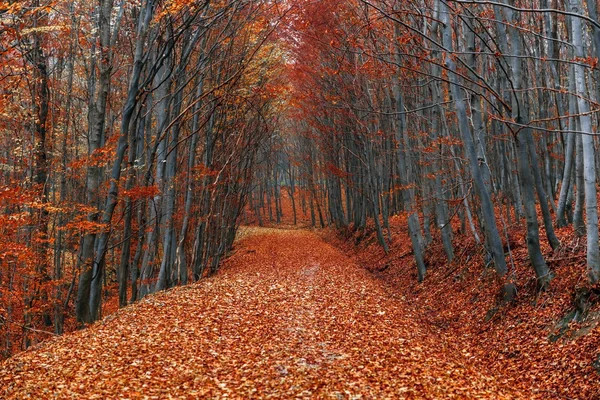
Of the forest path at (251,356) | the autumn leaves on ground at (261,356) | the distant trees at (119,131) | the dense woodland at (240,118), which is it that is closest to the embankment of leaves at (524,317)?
the autumn leaves on ground at (261,356)

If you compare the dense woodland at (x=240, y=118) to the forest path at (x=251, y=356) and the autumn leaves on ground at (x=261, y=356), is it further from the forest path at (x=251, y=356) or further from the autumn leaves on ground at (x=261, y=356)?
the forest path at (x=251, y=356)

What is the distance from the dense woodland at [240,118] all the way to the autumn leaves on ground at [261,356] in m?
2.26

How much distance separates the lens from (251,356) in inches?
292

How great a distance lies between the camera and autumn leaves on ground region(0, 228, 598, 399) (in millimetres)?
5934

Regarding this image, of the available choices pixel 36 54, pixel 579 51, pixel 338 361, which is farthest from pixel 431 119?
pixel 36 54

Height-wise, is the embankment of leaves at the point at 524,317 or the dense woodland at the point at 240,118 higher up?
the dense woodland at the point at 240,118

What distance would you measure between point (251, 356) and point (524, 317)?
4.89 meters

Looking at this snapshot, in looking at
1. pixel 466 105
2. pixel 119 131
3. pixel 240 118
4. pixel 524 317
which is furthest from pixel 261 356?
pixel 240 118

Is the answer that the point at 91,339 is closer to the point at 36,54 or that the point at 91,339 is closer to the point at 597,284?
the point at 597,284

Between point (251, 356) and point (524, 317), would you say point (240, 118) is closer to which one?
point (251, 356)

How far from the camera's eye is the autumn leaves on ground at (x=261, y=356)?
593 cm

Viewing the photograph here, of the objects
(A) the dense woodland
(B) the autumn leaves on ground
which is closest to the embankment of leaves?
(B) the autumn leaves on ground

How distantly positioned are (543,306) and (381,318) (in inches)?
129

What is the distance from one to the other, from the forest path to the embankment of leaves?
0.54 metres
